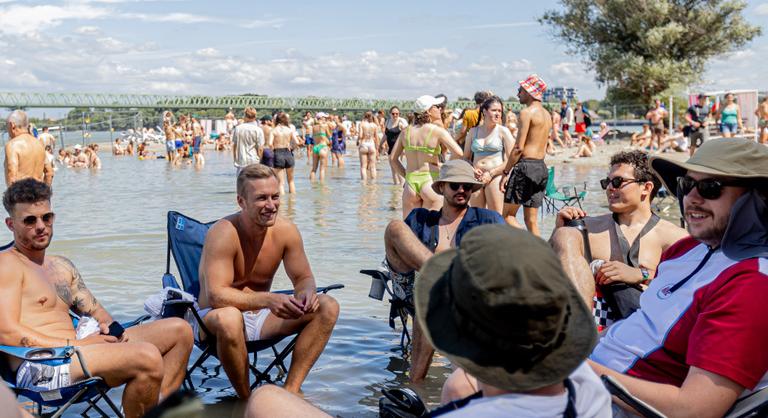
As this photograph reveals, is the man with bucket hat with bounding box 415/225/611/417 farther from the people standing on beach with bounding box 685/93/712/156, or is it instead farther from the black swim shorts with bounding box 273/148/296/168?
the people standing on beach with bounding box 685/93/712/156

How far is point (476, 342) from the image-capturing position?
5.72ft

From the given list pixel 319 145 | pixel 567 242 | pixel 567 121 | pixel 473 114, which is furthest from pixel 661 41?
pixel 567 242

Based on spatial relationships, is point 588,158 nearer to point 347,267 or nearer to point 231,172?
point 231,172

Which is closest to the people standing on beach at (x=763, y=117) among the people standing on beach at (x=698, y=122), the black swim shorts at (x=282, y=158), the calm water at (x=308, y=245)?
the people standing on beach at (x=698, y=122)

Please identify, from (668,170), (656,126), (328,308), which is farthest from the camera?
(656,126)

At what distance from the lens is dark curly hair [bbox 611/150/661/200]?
4.09 meters

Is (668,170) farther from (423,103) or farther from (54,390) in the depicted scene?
(423,103)

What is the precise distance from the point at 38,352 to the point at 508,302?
8.28ft

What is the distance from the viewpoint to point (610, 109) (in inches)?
1325

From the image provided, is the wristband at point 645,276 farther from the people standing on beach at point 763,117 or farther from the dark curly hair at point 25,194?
the people standing on beach at point 763,117

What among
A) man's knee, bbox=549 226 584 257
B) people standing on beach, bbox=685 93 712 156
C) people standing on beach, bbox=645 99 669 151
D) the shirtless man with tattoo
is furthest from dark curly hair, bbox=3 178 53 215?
people standing on beach, bbox=645 99 669 151

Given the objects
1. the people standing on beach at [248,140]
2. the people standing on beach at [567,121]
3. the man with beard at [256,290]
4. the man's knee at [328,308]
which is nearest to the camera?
the man with beard at [256,290]

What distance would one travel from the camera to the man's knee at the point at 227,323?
408cm

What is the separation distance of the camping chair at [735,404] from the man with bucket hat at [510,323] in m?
0.67
